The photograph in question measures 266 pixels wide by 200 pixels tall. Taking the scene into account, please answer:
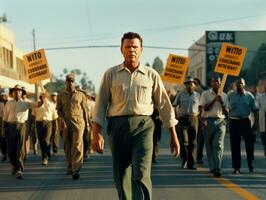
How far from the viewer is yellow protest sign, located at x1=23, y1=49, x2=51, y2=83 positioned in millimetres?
15789

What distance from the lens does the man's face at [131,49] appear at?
6852 mm

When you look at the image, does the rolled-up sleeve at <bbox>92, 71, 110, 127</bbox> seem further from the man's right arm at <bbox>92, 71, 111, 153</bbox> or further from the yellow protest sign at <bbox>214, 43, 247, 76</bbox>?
the yellow protest sign at <bbox>214, 43, 247, 76</bbox>

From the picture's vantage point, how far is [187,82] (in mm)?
14516

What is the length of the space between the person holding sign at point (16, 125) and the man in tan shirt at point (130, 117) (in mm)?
6637

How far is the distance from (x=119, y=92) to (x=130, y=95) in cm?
12

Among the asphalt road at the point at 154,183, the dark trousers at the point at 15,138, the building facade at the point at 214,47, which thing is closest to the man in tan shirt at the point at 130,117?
the asphalt road at the point at 154,183

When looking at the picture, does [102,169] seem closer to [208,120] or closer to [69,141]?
[69,141]

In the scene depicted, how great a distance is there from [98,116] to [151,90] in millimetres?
612

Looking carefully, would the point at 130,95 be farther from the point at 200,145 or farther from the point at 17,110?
the point at 200,145

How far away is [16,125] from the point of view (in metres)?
13.6

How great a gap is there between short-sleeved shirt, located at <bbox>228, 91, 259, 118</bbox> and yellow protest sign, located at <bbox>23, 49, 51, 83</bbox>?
457 cm

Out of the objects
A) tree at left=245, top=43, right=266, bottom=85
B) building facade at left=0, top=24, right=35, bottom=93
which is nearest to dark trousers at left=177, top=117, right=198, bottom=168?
building facade at left=0, top=24, right=35, bottom=93

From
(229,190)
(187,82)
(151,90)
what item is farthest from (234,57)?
(151,90)

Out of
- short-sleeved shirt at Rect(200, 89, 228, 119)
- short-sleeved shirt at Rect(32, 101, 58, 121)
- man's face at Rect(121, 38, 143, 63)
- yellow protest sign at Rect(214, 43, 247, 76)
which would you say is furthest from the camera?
short-sleeved shirt at Rect(32, 101, 58, 121)
